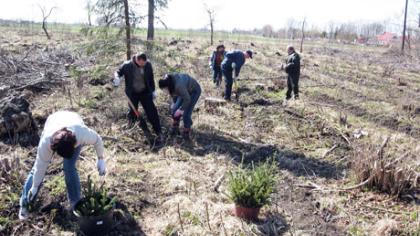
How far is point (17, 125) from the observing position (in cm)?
643

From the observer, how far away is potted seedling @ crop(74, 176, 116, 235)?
3.90 m

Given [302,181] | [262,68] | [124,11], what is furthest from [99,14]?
[262,68]

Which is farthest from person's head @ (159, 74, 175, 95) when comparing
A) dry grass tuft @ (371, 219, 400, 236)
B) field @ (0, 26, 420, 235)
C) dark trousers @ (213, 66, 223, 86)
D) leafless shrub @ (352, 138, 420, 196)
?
dark trousers @ (213, 66, 223, 86)

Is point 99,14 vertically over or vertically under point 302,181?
over

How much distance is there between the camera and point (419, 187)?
5.25 meters

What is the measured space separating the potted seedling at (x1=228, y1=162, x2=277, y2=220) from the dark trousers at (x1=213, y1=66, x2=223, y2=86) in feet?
24.4

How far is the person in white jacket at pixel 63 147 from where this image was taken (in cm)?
347

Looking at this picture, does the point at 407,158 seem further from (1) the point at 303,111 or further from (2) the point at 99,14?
(2) the point at 99,14

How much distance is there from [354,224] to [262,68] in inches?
504

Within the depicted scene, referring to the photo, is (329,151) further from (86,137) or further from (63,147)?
(63,147)

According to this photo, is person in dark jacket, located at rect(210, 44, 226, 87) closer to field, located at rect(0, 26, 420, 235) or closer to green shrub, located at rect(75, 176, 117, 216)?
field, located at rect(0, 26, 420, 235)

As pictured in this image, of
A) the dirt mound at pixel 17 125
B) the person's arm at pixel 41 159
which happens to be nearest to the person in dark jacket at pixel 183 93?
the dirt mound at pixel 17 125

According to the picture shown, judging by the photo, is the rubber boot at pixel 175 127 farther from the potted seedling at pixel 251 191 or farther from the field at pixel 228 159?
the potted seedling at pixel 251 191

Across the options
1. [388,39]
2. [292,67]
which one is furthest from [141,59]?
[388,39]
